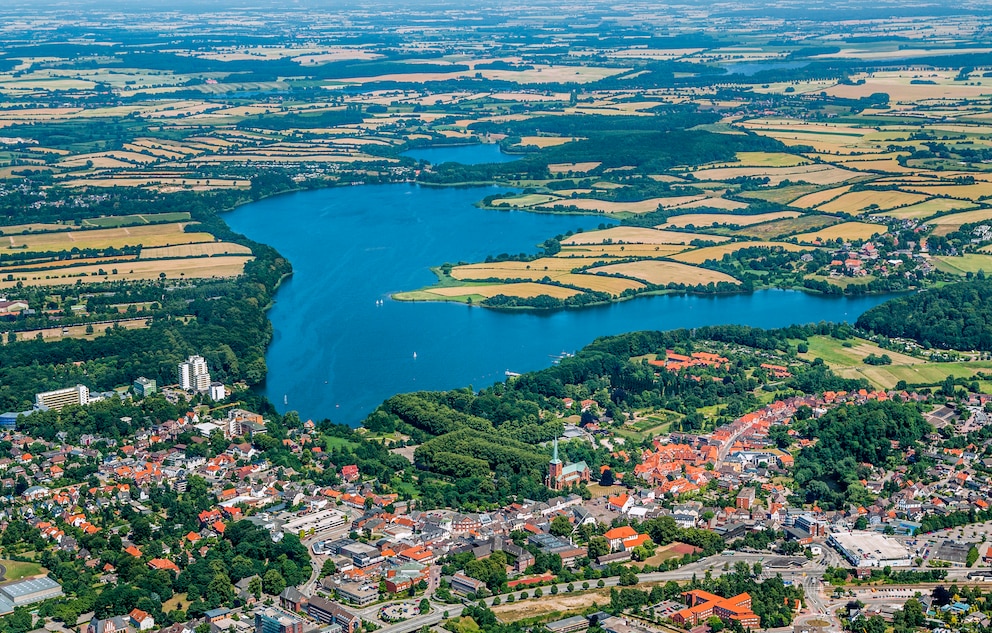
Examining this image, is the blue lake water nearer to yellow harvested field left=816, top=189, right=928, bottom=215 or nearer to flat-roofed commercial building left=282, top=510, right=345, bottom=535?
yellow harvested field left=816, top=189, right=928, bottom=215

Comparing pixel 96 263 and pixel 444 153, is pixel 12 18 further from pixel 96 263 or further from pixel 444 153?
pixel 96 263

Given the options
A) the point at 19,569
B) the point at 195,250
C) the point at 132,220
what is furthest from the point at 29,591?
the point at 132,220

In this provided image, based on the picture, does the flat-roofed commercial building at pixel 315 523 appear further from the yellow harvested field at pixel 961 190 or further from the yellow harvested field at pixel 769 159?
the yellow harvested field at pixel 769 159

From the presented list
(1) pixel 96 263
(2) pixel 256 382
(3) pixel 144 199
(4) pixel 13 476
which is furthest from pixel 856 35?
(4) pixel 13 476

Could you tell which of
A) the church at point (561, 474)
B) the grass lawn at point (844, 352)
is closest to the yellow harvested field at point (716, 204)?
the grass lawn at point (844, 352)

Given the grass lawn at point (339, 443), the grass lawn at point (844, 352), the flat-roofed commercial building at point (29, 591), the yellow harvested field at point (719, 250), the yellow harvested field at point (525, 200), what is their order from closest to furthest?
the flat-roofed commercial building at point (29, 591)
the grass lawn at point (339, 443)
the grass lawn at point (844, 352)
the yellow harvested field at point (719, 250)
the yellow harvested field at point (525, 200)

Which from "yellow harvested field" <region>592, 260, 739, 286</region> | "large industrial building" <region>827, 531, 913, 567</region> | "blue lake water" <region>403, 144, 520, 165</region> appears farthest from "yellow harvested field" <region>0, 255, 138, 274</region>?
"large industrial building" <region>827, 531, 913, 567</region>

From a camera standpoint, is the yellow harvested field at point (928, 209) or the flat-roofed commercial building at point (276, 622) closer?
the flat-roofed commercial building at point (276, 622)
